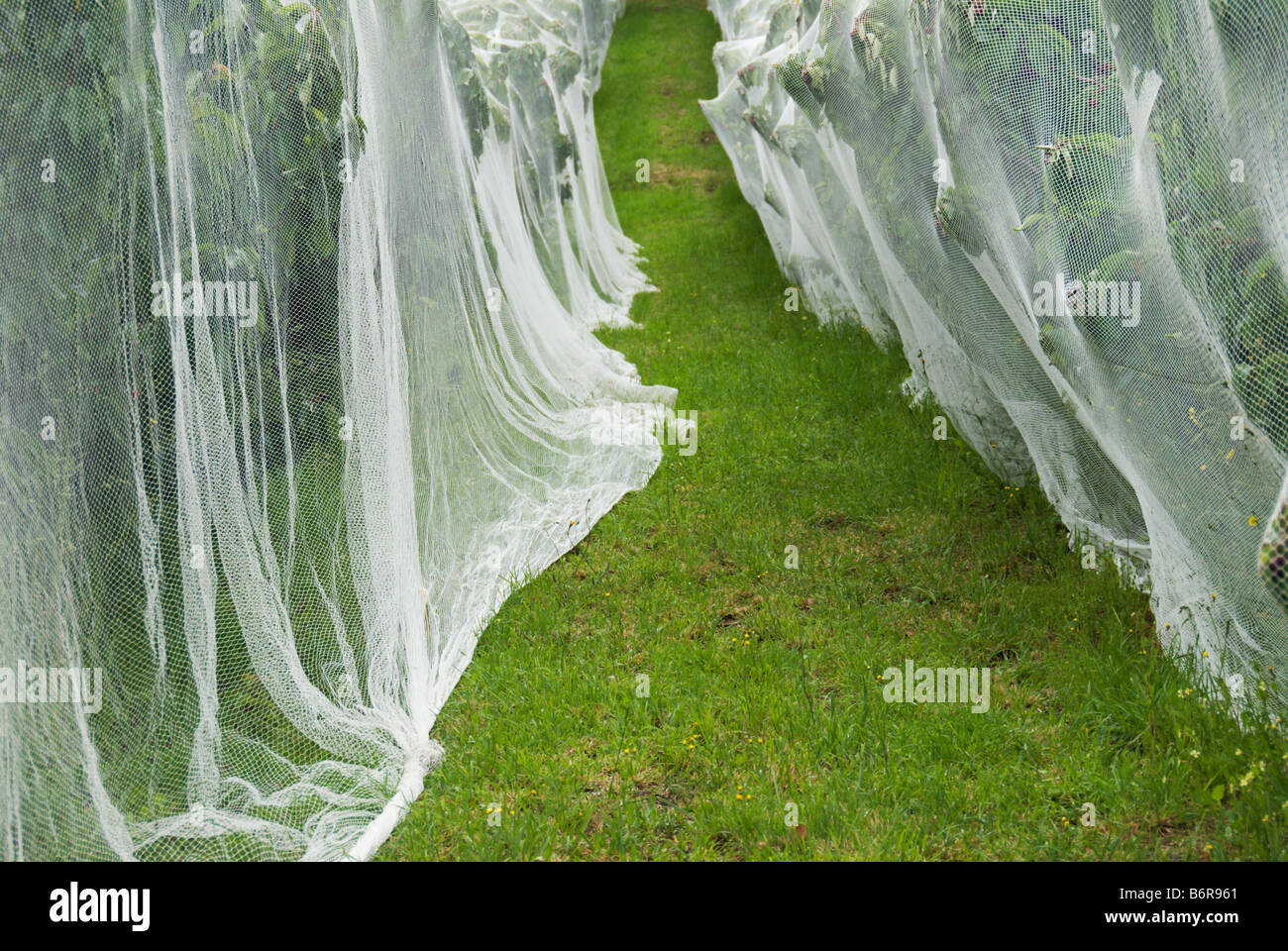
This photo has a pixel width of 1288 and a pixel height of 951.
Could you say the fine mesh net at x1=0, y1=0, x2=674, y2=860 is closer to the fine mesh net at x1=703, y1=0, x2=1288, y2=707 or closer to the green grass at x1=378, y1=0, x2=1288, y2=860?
the green grass at x1=378, y1=0, x2=1288, y2=860

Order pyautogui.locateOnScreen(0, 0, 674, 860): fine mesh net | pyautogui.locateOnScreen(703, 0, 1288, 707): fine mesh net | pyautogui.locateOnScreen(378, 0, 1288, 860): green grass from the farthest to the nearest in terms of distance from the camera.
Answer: pyautogui.locateOnScreen(378, 0, 1288, 860): green grass
pyautogui.locateOnScreen(703, 0, 1288, 707): fine mesh net
pyautogui.locateOnScreen(0, 0, 674, 860): fine mesh net

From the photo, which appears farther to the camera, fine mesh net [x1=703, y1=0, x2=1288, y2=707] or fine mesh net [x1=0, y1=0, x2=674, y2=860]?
fine mesh net [x1=703, y1=0, x2=1288, y2=707]

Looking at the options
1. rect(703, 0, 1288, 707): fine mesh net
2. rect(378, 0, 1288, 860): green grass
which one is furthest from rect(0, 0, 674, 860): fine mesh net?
rect(703, 0, 1288, 707): fine mesh net

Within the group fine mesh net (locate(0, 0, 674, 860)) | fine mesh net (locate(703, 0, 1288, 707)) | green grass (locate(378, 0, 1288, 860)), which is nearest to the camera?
fine mesh net (locate(0, 0, 674, 860))

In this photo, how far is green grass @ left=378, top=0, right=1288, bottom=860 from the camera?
2600mm

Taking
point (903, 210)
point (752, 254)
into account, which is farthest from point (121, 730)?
point (752, 254)

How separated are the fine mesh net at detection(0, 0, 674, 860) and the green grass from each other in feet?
1.12

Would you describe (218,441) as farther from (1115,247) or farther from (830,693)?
(1115,247)

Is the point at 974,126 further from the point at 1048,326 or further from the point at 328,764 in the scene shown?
the point at 328,764

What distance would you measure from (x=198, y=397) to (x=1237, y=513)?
2566 mm

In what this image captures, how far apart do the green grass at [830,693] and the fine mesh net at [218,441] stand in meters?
0.34
